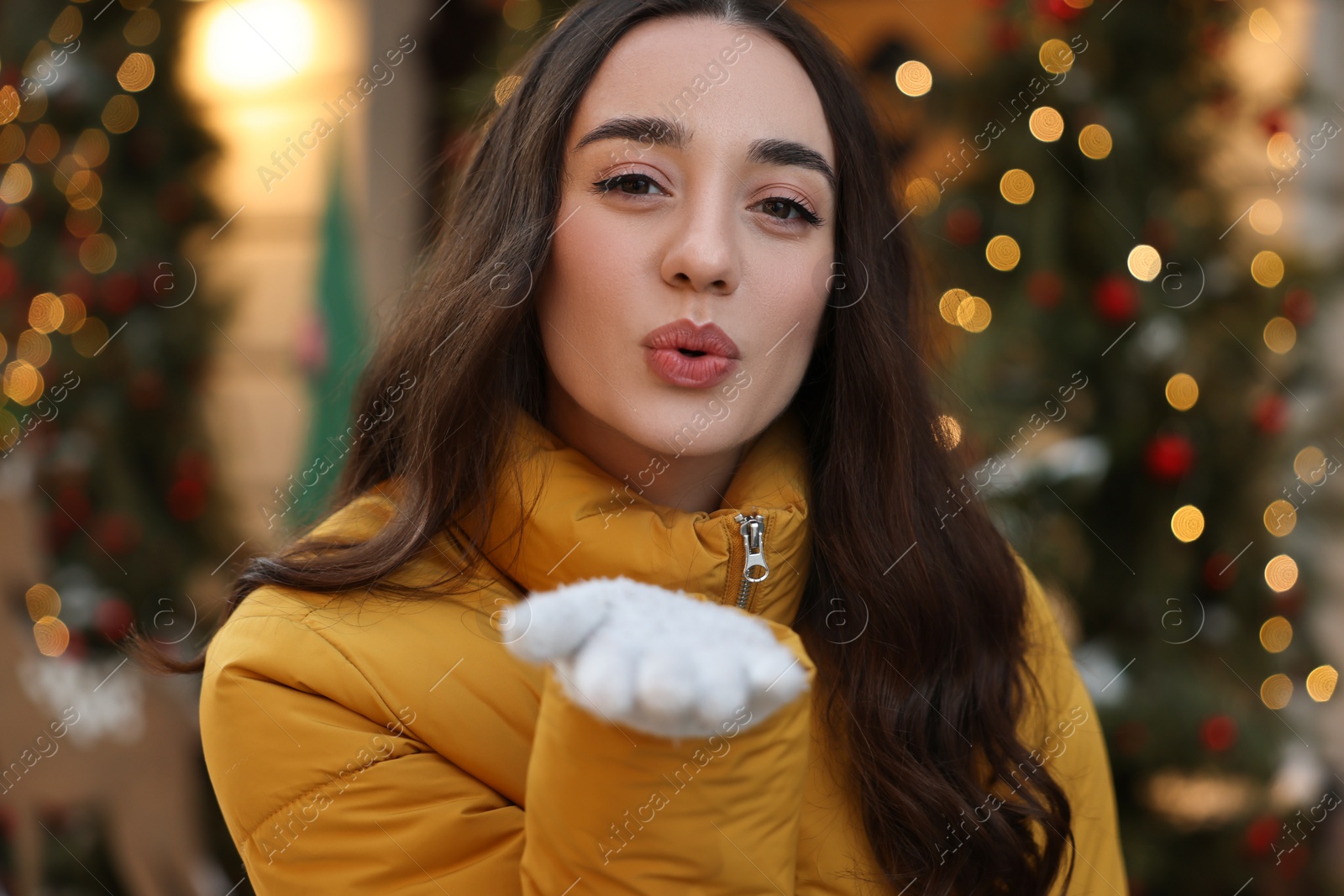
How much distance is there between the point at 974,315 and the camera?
2115 mm

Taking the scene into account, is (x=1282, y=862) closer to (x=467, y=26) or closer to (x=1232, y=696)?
(x=1232, y=696)

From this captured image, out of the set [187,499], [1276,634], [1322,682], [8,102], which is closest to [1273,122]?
[1276,634]

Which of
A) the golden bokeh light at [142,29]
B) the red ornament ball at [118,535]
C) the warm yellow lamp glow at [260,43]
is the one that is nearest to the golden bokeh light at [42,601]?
the red ornament ball at [118,535]

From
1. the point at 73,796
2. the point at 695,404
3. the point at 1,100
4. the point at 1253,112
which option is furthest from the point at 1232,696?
the point at 1,100

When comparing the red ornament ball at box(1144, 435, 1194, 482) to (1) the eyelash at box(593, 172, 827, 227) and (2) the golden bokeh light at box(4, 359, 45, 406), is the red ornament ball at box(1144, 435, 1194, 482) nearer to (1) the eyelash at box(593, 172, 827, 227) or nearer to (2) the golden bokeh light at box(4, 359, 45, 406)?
(1) the eyelash at box(593, 172, 827, 227)

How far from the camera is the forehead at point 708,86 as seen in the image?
105 cm

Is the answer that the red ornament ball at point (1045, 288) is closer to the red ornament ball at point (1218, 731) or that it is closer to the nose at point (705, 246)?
the red ornament ball at point (1218, 731)

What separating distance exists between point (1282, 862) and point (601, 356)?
201 centimetres

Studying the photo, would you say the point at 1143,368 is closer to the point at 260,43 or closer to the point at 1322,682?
the point at 1322,682

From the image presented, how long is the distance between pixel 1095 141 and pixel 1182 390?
50 cm

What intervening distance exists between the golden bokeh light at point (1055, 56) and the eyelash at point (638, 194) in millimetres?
1187

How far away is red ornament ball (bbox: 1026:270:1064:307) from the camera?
205 cm

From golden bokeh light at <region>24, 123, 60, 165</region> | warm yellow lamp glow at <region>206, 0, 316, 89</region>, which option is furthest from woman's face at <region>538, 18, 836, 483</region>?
warm yellow lamp glow at <region>206, 0, 316, 89</region>

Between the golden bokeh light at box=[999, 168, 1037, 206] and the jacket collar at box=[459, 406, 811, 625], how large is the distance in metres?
1.20
